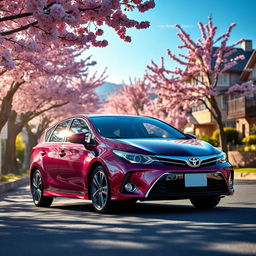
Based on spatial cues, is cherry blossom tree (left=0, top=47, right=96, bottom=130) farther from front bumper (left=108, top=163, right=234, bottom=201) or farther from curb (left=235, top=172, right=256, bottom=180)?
front bumper (left=108, top=163, right=234, bottom=201)

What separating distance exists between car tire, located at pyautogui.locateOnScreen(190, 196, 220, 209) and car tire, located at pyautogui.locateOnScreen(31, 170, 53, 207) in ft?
9.58

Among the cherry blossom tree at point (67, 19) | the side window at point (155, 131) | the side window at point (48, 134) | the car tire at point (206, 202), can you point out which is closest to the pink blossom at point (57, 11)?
the cherry blossom tree at point (67, 19)

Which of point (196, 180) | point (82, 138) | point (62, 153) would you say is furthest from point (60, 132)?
point (196, 180)

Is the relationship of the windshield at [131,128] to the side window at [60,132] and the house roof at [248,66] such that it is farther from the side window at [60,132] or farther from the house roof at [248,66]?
the house roof at [248,66]

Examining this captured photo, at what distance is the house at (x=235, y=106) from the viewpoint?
45.7m

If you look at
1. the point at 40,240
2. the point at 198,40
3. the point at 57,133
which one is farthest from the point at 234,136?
the point at 40,240

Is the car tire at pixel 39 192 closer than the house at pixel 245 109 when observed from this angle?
Yes

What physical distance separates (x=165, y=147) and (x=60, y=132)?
276 cm

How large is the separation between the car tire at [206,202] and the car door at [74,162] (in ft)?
5.75

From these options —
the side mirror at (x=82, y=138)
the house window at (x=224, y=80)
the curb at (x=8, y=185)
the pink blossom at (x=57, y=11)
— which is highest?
the house window at (x=224, y=80)

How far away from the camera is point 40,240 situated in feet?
21.5

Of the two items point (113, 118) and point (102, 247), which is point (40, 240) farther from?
point (113, 118)

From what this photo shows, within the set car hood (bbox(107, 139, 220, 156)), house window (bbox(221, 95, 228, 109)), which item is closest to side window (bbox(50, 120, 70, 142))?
car hood (bbox(107, 139, 220, 156))

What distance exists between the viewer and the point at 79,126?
1034 cm
